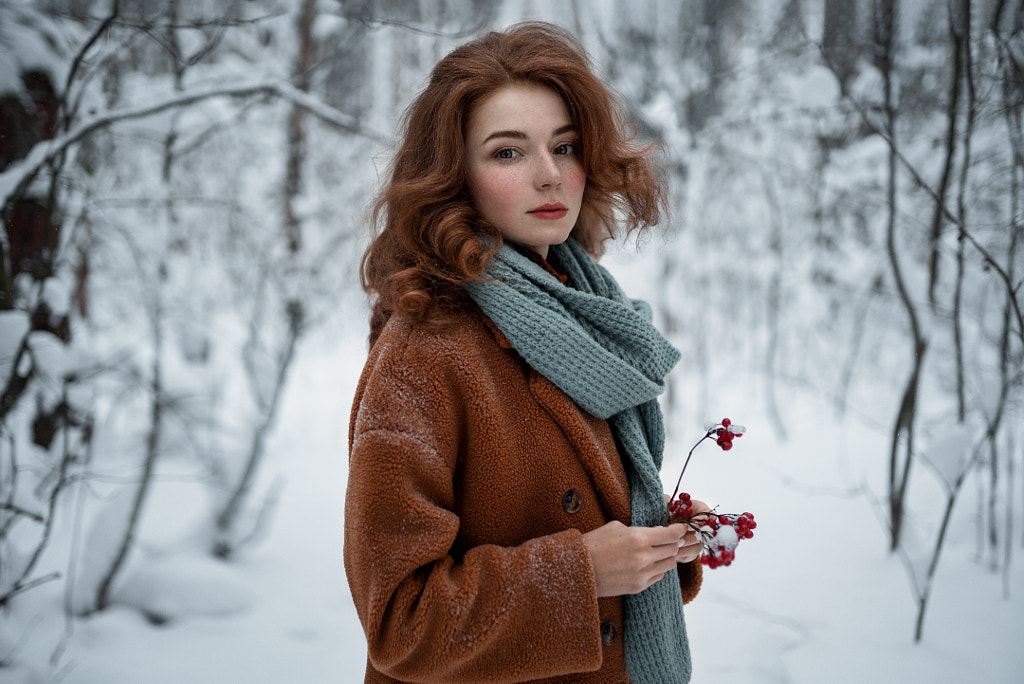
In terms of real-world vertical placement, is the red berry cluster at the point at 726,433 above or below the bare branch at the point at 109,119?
below

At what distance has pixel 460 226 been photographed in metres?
1.00

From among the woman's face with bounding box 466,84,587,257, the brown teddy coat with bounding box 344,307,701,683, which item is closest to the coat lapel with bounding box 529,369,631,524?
the brown teddy coat with bounding box 344,307,701,683

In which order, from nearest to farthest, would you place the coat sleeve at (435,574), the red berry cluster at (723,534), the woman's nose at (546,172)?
the coat sleeve at (435,574)
the red berry cluster at (723,534)
the woman's nose at (546,172)

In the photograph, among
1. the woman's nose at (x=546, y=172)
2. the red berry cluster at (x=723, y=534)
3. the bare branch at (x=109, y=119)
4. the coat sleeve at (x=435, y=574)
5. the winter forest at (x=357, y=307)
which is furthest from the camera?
the winter forest at (x=357, y=307)

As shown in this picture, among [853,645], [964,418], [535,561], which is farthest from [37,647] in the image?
[964,418]

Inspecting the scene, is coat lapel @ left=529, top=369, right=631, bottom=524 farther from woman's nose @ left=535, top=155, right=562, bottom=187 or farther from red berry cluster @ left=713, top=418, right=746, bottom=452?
woman's nose @ left=535, top=155, right=562, bottom=187

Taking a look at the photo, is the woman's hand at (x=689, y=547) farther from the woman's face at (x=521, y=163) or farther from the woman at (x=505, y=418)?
the woman's face at (x=521, y=163)

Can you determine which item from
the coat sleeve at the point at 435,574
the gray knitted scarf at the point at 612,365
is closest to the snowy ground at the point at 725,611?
the gray knitted scarf at the point at 612,365

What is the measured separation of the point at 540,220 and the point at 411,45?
5.17 metres

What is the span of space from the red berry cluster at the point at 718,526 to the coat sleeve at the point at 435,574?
8.5 inches

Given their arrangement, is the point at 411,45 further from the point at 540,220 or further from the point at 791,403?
the point at 540,220

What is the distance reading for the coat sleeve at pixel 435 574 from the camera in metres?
0.80

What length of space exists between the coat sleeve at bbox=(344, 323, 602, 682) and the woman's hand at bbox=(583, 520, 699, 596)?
0.03 meters

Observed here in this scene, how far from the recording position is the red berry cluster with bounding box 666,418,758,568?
91 centimetres
